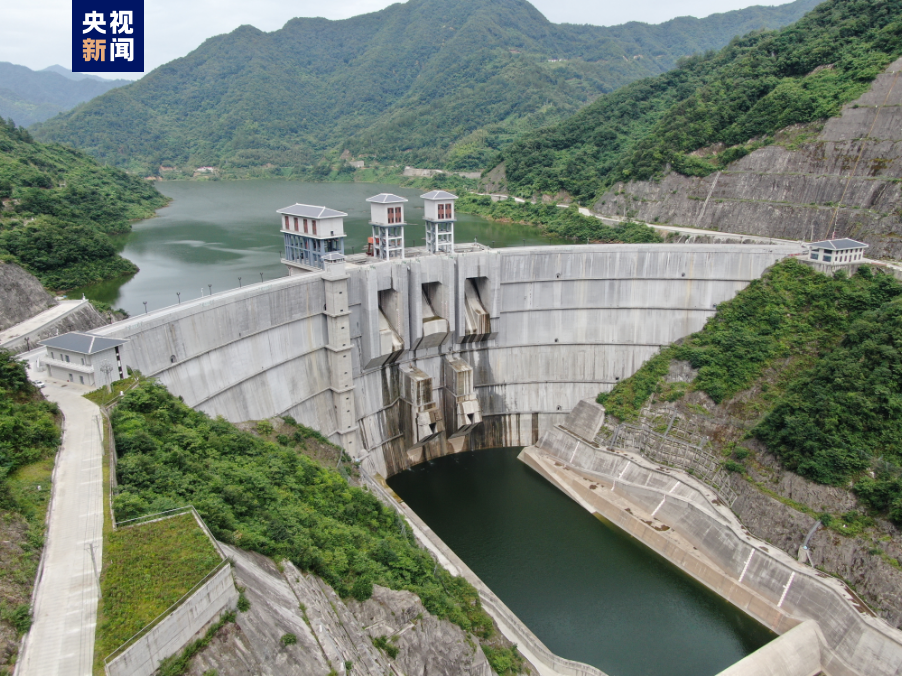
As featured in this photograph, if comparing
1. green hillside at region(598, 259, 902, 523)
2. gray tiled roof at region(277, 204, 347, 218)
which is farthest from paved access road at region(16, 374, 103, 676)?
green hillside at region(598, 259, 902, 523)

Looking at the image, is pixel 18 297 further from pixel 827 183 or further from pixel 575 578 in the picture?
pixel 827 183

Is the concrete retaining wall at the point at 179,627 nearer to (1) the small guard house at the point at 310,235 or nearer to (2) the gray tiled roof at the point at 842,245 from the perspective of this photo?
(1) the small guard house at the point at 310,235

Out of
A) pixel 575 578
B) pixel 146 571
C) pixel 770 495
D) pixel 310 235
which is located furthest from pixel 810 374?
pixel 146 571

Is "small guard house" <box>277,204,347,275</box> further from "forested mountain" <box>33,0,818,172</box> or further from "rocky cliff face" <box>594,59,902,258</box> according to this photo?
"forested mountain" <box>33,0,818,172</box>

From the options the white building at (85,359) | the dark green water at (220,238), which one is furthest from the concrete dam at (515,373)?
the dark green water at (220,238)

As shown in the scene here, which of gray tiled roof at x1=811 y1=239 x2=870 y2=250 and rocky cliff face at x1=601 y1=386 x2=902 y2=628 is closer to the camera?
rocky cliff face at x1=601 y1=386 x2=902 y2=628
